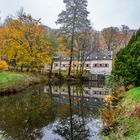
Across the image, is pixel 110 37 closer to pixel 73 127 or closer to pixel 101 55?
pixel 101 55

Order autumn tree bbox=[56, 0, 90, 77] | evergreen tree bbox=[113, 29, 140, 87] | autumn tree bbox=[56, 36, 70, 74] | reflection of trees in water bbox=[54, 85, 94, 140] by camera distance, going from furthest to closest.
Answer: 1. autumn tree bbox=[56, 36, 70, 74]
2. autumn tree bbox=[56, 0, 90, 77]
3. evergreen tree bbox=[113, 29, 140, 87]
4. reflection of trees in water bbox=[54, 85, 94, 140]

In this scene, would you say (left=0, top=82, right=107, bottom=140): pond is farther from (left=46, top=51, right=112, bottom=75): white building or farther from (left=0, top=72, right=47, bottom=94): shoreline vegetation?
(left=46, top=51, right=112, bottom=75): white building

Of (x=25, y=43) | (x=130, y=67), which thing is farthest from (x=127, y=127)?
(x=25, y=43)

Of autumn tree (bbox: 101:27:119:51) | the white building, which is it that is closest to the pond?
the white building

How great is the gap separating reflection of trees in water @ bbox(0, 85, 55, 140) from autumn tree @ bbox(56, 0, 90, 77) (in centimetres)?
2981

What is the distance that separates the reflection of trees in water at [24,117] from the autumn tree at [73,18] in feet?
97.8

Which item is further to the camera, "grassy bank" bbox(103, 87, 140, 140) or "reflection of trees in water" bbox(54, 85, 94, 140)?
"reflection of trees in water" bbox(54, 85, 94, 140)

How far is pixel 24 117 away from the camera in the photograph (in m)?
20.3

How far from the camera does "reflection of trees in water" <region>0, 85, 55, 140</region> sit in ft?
52.6

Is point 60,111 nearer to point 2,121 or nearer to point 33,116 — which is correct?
point 33,116

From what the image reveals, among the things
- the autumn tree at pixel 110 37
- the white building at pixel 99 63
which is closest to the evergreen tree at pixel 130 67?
the white building at pixel 99 63

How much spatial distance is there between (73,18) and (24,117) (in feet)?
127

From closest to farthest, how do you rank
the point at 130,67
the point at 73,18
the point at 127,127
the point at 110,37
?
1. the point at 127,127
2. the point at 130,67
3. the point at 73,18
4. the point at 110,37

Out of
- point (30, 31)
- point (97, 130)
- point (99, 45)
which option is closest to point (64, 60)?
point (99, 45)
